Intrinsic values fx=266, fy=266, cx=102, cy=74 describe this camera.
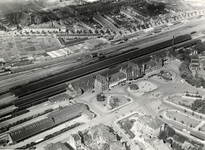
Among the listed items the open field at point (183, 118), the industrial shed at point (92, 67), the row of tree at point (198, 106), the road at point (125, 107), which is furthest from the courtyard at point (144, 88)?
the industrial shed at point (92, 67)

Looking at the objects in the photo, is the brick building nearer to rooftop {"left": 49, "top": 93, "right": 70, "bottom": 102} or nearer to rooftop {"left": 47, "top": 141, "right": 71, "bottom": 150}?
rooftop {"left": 49, "top": 93, "right": 70, "bottom": 102}

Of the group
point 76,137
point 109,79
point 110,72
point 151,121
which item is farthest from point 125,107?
point 76,137

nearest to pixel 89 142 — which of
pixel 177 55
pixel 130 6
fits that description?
pixel 177 55

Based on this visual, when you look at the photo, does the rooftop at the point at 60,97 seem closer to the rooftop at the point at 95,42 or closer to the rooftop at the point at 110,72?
the rooftop at the point at 110,72

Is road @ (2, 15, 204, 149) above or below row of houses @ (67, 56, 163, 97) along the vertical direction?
below

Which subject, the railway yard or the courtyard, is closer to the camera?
the railway yard

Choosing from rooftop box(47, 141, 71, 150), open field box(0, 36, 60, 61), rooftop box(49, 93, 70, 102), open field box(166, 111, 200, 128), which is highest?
open field box(0, 36, 60, 61)

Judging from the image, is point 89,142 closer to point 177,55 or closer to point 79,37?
point 177,55

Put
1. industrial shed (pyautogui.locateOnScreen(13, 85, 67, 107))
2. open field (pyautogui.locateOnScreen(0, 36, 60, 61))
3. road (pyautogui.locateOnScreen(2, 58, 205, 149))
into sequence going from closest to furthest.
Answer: road (pyautogui.locateOnScreen(2, 58, 205, 149)) < industrial shed (pyautogui.locateOnScreen(13, 85, 67, 107)) < open field (pyautogui.locateOnScreen(0, 36, 60, 61))

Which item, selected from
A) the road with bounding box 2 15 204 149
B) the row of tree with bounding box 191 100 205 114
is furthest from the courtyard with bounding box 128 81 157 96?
the row of tree with bounding box 191 100 205 114
